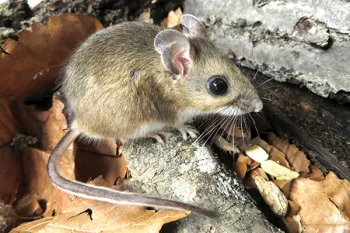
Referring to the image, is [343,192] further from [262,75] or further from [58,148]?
[58,148]

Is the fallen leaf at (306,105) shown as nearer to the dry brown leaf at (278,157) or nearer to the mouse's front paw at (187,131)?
the dry brown leaf at (278,157)

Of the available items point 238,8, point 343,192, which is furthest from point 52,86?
→ point 343,192

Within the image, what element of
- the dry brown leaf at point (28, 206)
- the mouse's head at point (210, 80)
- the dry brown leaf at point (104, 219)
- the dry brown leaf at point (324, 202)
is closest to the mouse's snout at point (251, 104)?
the mouse's head at point (210, 80)

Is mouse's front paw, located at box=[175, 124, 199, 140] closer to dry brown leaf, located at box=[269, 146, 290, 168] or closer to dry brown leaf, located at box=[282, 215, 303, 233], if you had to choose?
dry brown leaf, located at box=[269, 146, 290, 168]

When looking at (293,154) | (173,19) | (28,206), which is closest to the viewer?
(28,206)

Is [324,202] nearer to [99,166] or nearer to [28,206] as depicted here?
[99,166]

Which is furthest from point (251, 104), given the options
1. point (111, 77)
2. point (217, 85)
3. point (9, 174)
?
point (9, 174)
